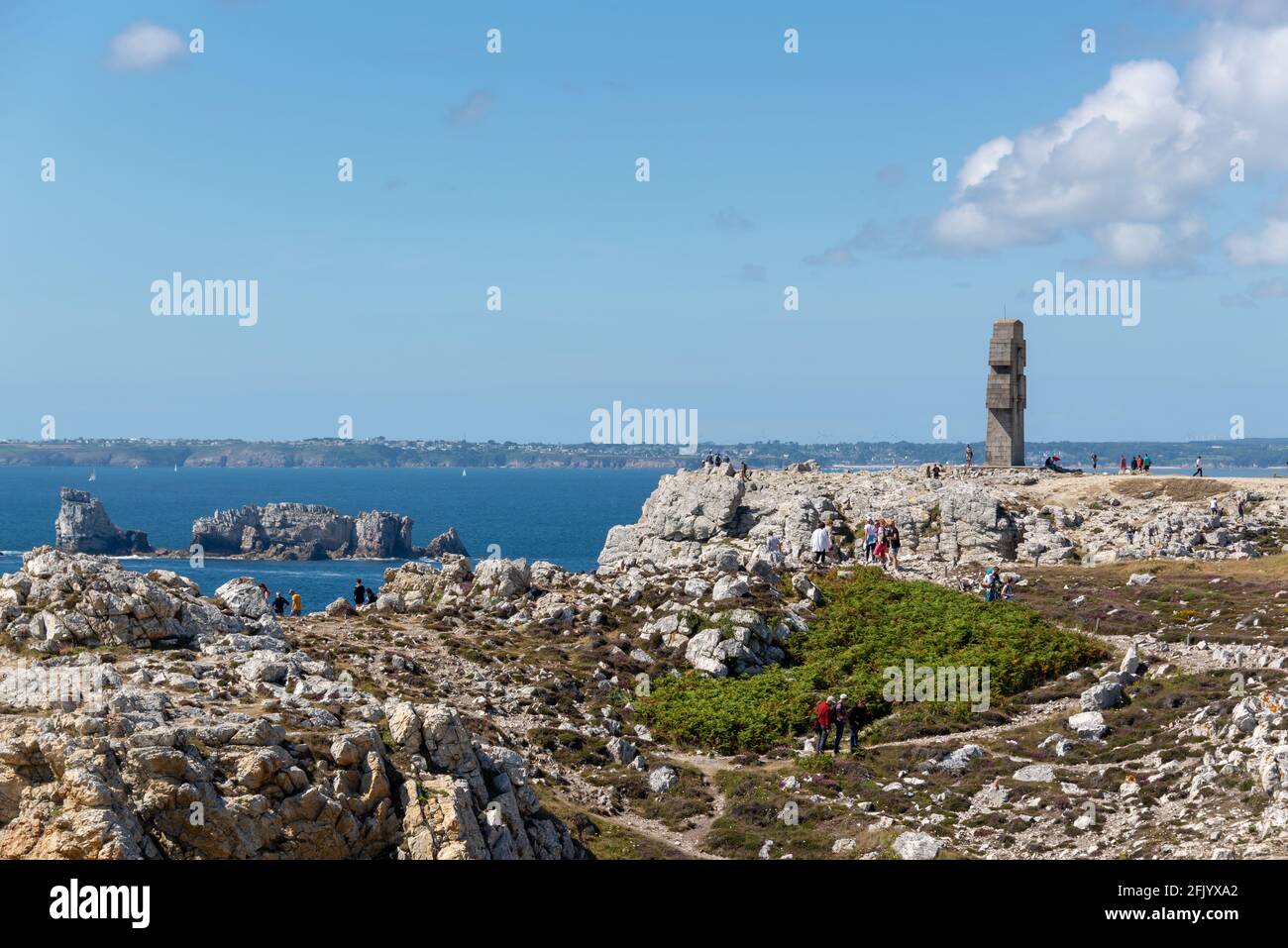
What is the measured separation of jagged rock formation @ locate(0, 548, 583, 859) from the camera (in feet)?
62.0

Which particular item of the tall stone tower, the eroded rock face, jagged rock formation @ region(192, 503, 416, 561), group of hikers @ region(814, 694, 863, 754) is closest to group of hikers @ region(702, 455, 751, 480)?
the tall stone tower

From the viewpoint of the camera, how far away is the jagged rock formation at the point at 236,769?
18.9 m

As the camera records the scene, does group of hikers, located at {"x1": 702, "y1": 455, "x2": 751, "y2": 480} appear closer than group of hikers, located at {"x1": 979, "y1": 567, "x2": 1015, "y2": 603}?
No

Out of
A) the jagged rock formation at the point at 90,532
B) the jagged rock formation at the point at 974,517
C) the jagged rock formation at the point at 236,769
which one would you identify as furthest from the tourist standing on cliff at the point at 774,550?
the jagged rock formation at the point at 90,532

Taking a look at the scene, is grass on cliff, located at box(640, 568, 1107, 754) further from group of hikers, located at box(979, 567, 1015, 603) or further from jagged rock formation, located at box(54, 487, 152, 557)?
jagged rock formation, located at box(54, 487, 152, 557)

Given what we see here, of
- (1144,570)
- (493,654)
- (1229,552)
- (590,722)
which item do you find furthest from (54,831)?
(1229,552)

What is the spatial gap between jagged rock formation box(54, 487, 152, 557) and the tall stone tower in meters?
117

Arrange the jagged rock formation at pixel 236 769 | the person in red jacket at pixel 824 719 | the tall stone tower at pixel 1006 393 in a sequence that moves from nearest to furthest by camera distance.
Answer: the jagged rock formation at pixel 236 769 < the person in red jacket at pixel 824 719 < the tall stone tower at pixel 1006 393

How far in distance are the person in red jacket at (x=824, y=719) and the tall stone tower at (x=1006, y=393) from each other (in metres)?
39.1

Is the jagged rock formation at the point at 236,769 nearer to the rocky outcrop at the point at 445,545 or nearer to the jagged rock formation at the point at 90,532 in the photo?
the rocky outcrop at the point at 445,545

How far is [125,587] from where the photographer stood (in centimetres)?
3234
